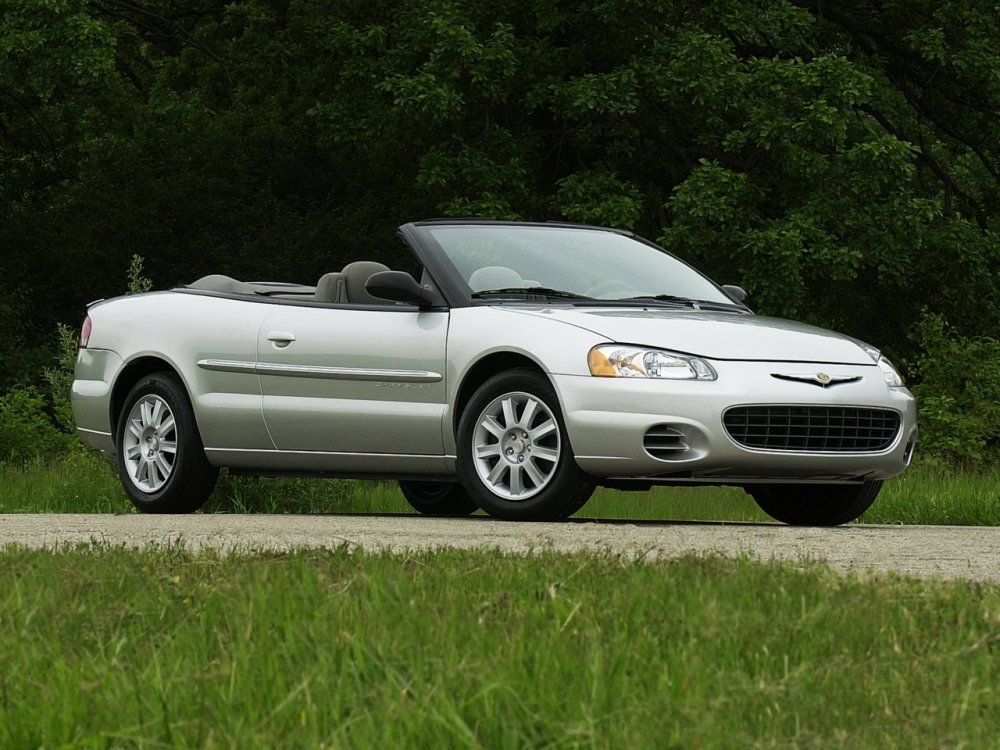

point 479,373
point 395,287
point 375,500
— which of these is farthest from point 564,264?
point 375,500

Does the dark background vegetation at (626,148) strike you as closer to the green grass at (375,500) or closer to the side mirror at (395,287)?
the green grass at (375,500)

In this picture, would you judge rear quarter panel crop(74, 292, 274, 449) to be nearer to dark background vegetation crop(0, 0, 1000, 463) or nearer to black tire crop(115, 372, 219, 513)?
black tire crop(115, 372, 219, 513)

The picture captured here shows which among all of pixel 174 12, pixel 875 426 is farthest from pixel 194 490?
pixel 174 12

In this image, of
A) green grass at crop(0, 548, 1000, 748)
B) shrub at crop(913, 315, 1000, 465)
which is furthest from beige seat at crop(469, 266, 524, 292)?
shrub at crop(913, 315, 1000, 465)

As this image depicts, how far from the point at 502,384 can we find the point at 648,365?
0.76m

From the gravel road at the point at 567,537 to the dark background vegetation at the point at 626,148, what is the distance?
37.3 ft

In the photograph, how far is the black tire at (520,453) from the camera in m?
8.31

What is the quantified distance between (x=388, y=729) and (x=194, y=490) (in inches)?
277

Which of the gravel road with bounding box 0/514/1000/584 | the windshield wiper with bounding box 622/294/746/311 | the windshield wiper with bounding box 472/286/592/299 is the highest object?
the windshield wiper with bounding box 472/286/592/299

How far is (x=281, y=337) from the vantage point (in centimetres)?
954

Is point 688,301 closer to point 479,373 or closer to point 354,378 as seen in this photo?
point 479,373

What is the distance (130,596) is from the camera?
4848mm

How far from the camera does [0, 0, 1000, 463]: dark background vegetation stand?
21938 mm

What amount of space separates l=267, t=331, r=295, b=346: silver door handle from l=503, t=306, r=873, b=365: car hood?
4.46ft
